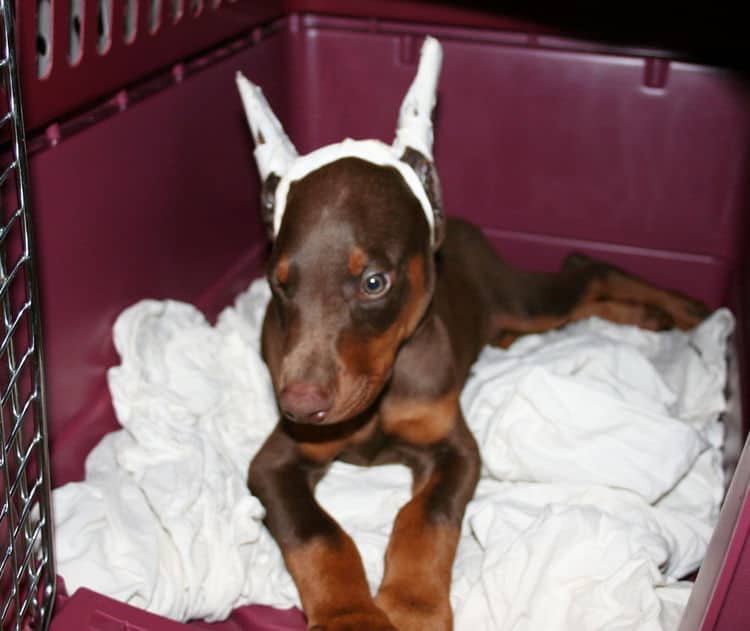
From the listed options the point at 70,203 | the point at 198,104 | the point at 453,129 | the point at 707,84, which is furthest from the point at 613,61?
the point at 70,203

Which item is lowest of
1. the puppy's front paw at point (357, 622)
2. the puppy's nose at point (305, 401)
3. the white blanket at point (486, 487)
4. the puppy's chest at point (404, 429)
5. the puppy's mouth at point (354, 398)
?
the white blanket at point (486, 487)

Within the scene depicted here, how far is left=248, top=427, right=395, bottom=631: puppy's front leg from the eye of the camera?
5.65ft

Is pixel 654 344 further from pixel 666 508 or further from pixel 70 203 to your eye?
pixel 70 203

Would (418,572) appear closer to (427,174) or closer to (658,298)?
(427,174)

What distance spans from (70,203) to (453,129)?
131cm

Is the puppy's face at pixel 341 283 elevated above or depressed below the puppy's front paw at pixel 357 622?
above

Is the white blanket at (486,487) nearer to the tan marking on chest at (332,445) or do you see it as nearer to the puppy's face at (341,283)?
the tan marking on chest at (332,445)

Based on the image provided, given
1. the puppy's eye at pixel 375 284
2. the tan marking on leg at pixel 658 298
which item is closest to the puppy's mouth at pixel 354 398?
the puppy's eye at pixel 375 284

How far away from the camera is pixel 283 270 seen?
5.83ft

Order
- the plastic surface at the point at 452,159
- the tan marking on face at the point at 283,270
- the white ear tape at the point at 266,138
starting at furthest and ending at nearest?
the plastic surface at the point at 452,159 → the white ear tape at the point at 266,138 → the tan marking on face at the point at 283,270

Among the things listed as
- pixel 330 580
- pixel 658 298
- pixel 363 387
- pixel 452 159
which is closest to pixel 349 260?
pixel 363 387

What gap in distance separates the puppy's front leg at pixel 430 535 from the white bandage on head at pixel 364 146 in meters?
0.50

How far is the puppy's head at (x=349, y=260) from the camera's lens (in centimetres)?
173

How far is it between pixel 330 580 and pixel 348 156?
83 cm
